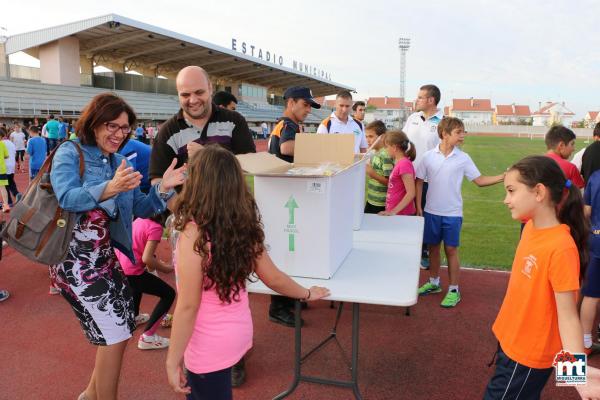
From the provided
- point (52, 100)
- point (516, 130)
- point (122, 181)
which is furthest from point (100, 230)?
point (516, 130)

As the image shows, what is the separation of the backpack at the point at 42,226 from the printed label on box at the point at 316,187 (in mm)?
1083

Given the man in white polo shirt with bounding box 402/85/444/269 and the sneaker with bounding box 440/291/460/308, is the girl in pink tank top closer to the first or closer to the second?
the sneaker with bounding box 440/291/460/308

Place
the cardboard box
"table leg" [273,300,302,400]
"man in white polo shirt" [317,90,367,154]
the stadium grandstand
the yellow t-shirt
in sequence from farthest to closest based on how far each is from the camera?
the stadium grandstand
the yellow t-shirt
"man in white polo shirt" [317,90,367,154]
"table leg" [273,300,302,400]
the cardboard box

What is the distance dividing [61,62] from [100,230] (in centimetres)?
2867

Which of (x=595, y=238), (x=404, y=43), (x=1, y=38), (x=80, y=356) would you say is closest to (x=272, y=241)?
(x=80, y=356)

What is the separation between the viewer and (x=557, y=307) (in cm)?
162

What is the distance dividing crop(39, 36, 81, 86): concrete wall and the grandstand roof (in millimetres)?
613

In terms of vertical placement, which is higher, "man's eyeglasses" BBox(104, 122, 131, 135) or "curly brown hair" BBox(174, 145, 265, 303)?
"man's eyeglasses" BBox(104, 122, 131, 135)

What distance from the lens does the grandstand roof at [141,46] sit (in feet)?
80.2

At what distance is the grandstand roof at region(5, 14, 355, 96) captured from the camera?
2444 cm

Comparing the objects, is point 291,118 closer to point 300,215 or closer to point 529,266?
point 300,215

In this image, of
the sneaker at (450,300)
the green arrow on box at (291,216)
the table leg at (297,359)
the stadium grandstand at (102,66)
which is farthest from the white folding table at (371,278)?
the stadium grandstand at (102,66)

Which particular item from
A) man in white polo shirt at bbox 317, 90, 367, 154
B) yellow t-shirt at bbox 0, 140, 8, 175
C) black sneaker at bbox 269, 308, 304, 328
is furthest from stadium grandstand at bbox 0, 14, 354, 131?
black sneaker at bbox 269, 308, 304, 328

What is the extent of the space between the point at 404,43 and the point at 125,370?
56089 millimetres
